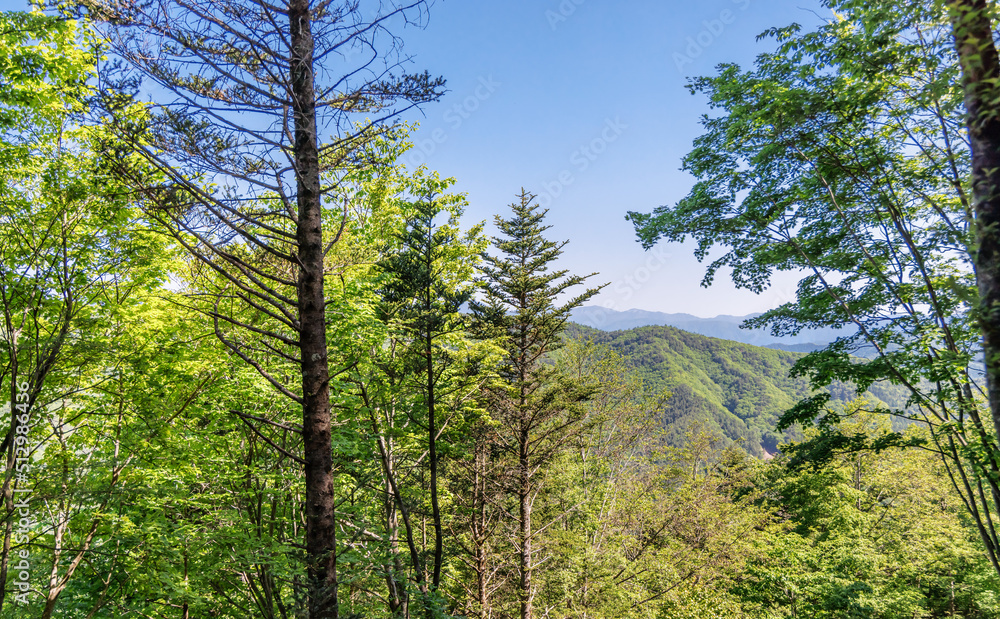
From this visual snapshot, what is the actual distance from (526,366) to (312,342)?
10563 millimetres

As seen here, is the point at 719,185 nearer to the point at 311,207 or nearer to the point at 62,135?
the point at 311,207

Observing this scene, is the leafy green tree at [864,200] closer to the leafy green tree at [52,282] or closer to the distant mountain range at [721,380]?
the leafy green tree at [52,282]

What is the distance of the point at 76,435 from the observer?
311 inches

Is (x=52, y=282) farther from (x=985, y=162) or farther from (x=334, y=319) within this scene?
(x=985, y=162)

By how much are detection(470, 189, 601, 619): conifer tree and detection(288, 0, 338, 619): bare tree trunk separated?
8576 mm

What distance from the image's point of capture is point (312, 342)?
3320 millimetres

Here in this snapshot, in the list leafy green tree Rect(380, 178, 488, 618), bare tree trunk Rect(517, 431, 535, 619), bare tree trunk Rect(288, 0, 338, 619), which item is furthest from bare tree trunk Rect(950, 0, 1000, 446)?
bare tree trunk Rect(517, 431, 535, 619)

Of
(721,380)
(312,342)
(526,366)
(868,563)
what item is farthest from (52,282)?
(721,380)

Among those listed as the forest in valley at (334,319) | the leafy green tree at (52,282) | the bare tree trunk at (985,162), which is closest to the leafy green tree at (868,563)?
the forest in valley at (334,319)

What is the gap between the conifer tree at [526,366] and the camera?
1262 cm

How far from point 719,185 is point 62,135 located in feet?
34.9

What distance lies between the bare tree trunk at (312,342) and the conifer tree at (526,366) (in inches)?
338

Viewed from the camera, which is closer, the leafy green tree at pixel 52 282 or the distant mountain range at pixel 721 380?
the leafy green tree at pixel 52 282

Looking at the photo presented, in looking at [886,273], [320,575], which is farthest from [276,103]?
[886,273]
